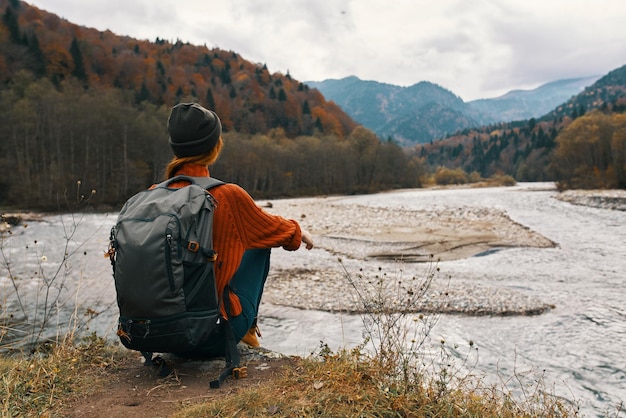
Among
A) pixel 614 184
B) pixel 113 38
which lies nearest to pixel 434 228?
pixel 614 184

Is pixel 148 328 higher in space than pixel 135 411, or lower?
higher

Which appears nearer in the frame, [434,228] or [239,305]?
[239,305]

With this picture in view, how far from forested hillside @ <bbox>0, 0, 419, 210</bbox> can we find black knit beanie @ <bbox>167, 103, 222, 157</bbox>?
1.36 metres

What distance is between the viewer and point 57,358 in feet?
10.9

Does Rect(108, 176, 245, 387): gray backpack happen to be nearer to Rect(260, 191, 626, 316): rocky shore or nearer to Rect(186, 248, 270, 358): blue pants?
Rect(186, 248, 270, 358): blue pants

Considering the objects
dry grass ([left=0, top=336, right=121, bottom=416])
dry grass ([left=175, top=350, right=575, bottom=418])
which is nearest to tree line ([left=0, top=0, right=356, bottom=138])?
dry grass ([left=0, top=336, right=121, bottom=416])

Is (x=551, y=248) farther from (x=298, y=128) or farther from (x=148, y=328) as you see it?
(x=298, y=128)

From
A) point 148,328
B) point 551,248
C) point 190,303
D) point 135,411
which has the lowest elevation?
point 551,248

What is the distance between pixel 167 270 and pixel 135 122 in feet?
154

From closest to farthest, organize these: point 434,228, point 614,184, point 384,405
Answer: point 384,405
point 434,228
point 614,184

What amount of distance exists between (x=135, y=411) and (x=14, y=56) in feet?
254

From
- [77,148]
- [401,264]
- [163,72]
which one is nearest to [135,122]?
[77,148]

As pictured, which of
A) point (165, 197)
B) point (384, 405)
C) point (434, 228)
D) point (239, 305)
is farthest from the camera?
point (434, 228)

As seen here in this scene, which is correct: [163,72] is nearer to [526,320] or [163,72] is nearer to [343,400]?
[526,320]
